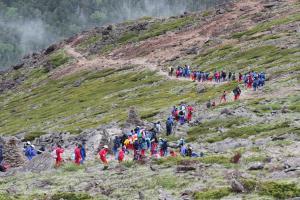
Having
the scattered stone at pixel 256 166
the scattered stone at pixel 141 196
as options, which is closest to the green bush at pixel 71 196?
the scattered stone at pixel 141 196

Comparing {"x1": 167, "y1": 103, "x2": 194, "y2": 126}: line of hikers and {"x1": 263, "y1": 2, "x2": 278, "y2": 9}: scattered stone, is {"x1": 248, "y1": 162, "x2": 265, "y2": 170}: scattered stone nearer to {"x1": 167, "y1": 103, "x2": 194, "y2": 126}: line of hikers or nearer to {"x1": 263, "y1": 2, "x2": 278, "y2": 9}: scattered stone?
{"x1": 167, "y1": 103, "x2": 194, "y2": 126}: line of hikers

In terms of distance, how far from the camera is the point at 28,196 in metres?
36.0

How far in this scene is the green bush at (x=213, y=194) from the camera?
3081 cm

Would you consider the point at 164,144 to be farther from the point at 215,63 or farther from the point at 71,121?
the point at 215,63

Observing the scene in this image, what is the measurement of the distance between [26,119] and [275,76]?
6761cm

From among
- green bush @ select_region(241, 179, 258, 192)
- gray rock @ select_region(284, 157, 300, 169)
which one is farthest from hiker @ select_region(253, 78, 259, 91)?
green bush @ select_region(241, 179, 258, 192)

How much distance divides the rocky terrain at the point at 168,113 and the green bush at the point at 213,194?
60 mm

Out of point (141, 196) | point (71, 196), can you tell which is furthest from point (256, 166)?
point (71, 196)

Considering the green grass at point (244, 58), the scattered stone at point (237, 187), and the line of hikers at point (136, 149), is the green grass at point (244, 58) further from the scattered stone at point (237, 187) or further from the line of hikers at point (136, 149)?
the scattered stone at point (237, 187)

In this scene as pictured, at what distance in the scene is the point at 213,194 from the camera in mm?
31125

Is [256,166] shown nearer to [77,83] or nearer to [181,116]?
[181,116]

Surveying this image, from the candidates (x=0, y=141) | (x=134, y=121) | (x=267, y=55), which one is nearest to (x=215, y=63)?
(x=267, y=55)

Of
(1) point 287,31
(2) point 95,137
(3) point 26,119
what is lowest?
(3) point 26,119

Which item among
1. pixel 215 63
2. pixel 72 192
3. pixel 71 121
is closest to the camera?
pixel 72 192
